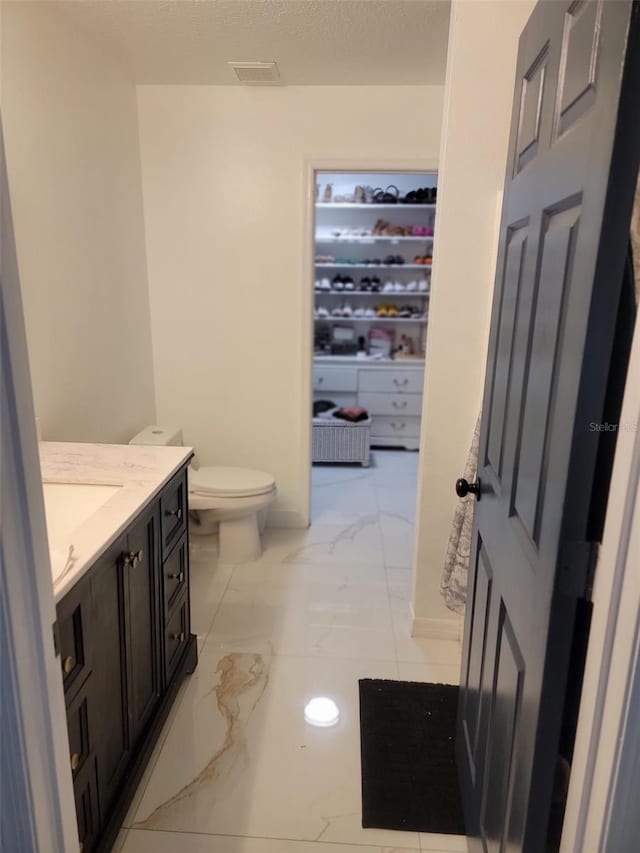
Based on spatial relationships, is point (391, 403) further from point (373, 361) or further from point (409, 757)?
point (409, 757)

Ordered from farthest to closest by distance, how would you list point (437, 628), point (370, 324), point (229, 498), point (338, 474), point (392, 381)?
point (370, 324), point (392, 381), point (338, 474), point (229, 498), point (437, 628)

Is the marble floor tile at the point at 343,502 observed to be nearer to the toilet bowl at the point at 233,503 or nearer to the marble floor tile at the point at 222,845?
the toilet bowl at the point at 233,503

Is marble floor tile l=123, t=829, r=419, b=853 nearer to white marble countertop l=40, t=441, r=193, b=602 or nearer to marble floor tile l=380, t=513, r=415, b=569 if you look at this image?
white marble countertop l=40, t=441, r=193, b=602

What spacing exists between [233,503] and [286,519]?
666 mm

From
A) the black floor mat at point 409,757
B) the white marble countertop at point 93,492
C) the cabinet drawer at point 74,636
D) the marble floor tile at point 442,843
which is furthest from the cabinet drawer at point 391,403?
the cabinet drawer at point 74,636

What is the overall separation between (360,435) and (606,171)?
3.92 metres

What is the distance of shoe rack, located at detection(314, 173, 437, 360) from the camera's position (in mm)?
4848

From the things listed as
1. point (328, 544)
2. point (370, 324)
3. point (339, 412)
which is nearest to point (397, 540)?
point (328, 544)

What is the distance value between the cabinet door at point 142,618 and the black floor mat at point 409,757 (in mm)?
697

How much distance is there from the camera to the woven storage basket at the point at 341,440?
464 centimetres

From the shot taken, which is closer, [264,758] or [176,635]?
[264,758]

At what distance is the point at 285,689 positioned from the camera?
216 centimetres

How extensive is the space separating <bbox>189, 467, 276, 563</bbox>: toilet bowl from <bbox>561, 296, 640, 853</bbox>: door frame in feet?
7.08

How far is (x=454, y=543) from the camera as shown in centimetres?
220
